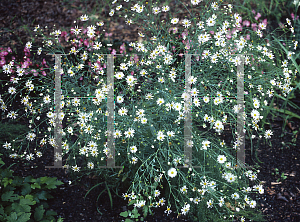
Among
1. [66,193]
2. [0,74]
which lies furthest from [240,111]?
[0,74]

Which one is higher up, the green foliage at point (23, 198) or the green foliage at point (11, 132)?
the green foliage at point (11, 132)

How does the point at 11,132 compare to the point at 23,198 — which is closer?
the point at 23,198

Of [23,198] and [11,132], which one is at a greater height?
[11,132]

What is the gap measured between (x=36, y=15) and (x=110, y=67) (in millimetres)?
3172

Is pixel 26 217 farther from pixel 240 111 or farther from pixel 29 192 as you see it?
pixel 240 111

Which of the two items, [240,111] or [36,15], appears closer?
[240,111]

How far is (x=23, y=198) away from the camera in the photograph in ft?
7.27

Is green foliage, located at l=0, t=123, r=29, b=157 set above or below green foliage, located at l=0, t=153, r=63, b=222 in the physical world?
above

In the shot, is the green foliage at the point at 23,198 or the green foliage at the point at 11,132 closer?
the green foliage at the point at 23,198

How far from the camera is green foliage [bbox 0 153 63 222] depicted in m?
2.05

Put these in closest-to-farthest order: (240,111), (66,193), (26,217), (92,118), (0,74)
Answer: (26,217) → (92,118) → (240,111) → (66,193) → (0,74)

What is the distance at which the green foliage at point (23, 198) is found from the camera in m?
2.05

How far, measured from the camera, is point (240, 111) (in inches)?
100

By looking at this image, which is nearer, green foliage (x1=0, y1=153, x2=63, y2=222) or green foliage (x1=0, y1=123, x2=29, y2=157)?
green foliage (x1=0, y1=153, x2=63, y2=222)
